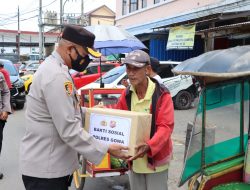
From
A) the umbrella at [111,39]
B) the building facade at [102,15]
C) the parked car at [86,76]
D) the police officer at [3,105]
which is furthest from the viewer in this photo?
the building facade at [102,15]

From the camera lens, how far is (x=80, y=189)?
500 centimetres

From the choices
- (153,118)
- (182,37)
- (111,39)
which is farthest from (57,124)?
(182,37)

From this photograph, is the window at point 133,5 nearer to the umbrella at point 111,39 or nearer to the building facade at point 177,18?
the building facade at point 177,18

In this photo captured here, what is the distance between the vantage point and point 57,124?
2463 millimetres

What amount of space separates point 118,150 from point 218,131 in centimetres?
93

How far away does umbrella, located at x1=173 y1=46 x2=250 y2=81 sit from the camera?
2570 mm

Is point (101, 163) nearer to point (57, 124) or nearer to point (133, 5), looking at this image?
point (57, 124)

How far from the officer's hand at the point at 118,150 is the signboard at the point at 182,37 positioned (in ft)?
33.0

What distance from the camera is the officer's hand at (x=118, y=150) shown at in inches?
108

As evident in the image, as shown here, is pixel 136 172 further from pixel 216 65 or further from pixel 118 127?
pixel 216 65

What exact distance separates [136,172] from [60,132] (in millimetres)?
947

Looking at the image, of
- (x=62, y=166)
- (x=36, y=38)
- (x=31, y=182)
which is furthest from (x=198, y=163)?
(x=36, y=38)

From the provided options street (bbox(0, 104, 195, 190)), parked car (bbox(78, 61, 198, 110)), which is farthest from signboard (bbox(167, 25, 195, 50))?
street (bbox(0, 104, 195, 190))

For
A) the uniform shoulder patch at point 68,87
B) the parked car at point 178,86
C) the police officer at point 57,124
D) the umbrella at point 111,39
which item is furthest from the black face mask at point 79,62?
the parked car at point 178,86
